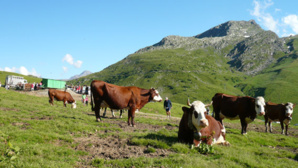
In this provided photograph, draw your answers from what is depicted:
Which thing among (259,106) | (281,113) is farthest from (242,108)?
(281,113)

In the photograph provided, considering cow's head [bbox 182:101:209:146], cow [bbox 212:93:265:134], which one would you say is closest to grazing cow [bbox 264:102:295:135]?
cow [bbox 212:93:265:134]

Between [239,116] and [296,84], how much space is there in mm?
184310

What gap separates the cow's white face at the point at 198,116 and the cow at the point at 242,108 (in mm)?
8007

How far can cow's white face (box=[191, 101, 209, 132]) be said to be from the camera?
27.1 ft

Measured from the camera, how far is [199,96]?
523ft

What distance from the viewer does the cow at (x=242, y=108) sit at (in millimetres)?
14930

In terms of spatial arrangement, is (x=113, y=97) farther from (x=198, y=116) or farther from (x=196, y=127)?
(x=198, y=116)

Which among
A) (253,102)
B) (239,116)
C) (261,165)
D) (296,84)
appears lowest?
(261,165)

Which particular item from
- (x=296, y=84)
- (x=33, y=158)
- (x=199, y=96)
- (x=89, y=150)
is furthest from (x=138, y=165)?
(x=296, y=84)

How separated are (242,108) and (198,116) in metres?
8.40

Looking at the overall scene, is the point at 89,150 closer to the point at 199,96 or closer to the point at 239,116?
the point at 239,116

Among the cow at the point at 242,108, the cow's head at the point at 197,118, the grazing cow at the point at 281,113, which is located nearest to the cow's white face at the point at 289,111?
the grazing cow at the point at 281,113

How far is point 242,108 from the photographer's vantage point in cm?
1538

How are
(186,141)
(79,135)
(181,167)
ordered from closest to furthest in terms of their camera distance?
(181,167) → (186,141) → (79,135)
